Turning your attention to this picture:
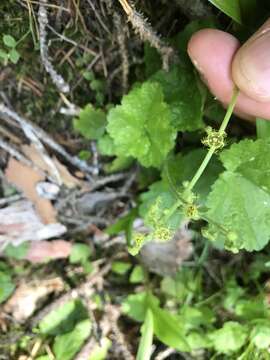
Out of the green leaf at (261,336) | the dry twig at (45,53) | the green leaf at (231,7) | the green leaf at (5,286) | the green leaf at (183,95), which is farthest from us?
the green leaf at (5,286)

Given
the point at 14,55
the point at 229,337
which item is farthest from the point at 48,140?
the point at 229,337

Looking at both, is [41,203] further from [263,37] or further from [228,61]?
[263,37]

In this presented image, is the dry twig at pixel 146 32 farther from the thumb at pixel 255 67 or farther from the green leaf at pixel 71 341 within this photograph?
the green leaf at pixel 71 341

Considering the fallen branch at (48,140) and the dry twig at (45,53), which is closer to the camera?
the dry twig at (45,53)

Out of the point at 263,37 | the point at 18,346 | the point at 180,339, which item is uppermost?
the point at 263,37

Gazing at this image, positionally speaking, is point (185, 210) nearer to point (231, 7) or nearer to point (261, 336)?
point (231, 7)

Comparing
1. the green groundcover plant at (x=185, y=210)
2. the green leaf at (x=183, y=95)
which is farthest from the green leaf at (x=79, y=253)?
the green leaf at (x=183, y=95)

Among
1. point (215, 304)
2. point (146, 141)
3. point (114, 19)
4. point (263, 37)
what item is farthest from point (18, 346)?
point (263, 37)
